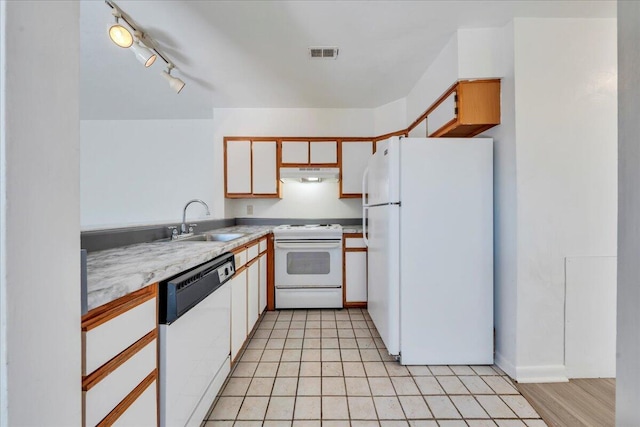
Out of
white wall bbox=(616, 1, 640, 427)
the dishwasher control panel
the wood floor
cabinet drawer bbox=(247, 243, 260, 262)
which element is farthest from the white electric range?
white wall bbox=(616, 1, 640, 427)

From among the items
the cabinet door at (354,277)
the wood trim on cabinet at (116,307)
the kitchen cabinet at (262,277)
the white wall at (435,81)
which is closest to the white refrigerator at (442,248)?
the white wall at (435,81)

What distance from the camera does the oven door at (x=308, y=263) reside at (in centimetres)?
280

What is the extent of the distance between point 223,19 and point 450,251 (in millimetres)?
2152

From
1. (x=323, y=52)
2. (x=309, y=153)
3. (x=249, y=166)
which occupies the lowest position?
(x=249, y=166)

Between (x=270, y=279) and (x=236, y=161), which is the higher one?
(x=236, y=161)

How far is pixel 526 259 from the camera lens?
1.69 meters

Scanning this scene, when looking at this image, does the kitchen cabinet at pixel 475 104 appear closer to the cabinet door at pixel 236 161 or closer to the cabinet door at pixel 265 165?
the cabinet door at pixel 265 165

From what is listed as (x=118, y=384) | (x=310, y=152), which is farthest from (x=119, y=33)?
(x=310, y=152)

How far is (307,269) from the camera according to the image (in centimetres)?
283

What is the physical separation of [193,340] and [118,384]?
1.33 ft

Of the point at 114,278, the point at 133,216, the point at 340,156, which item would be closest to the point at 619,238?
the point at 114,278

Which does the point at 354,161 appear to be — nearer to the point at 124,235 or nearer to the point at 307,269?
the point at 307,269

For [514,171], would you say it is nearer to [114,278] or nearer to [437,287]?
[437,287]

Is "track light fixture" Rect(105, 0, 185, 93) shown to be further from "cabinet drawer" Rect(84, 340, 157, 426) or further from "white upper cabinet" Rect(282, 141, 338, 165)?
"cabinet drawer" Rect(84, 340, 157, 426)
